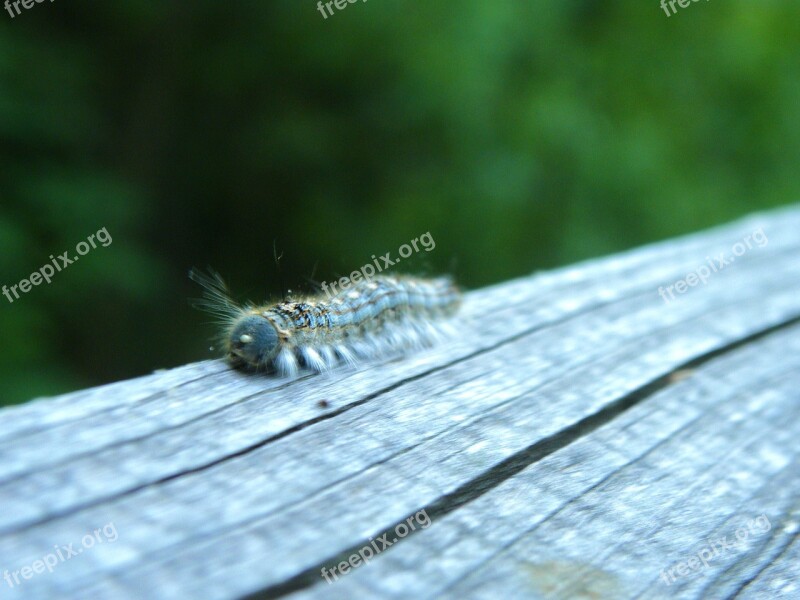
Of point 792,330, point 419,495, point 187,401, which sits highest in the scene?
point 187,401

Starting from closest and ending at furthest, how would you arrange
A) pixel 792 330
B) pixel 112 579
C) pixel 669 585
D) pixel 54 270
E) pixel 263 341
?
pixel 112 579
pixel 669 585
pixel 263 341
pixel 792 330
pixel 54 270

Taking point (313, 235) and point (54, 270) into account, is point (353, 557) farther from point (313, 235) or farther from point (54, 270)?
point (313, 235)

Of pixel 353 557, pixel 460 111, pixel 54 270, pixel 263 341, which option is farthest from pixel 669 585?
pixel 460 111

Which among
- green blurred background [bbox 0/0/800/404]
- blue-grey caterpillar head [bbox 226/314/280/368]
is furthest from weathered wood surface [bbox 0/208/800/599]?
green blurred background [bbox 0/0/800/404]

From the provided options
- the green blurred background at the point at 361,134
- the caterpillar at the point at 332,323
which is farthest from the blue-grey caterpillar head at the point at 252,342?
the green blurred background at the point at 361,134

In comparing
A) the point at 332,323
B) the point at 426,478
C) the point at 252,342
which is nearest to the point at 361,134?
the point at 332,323

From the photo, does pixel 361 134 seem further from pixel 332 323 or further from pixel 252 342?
pixel 252 342
